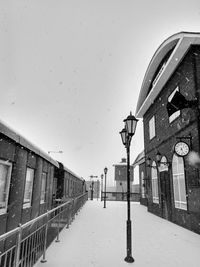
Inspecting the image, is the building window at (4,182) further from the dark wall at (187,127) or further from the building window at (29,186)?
the dark wall at (187,127)

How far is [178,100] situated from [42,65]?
19.7 m

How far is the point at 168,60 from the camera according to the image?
923 centimetres

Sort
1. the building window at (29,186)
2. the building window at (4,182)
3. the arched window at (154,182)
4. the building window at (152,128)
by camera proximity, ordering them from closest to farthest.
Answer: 1. the building window at (4,182)
2. the building window at (29,186)
3. the arched window at (154,182)
4. the building window at (152,128)

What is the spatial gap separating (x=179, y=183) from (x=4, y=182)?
7.58 metres

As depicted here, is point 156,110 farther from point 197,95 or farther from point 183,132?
point 197,95

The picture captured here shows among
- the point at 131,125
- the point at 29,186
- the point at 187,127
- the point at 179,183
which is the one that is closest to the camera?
the point at 131,125

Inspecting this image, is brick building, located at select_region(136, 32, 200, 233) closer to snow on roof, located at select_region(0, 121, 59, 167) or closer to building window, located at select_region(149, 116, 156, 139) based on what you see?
building window, located at select_region(149, 116, 156, 139)

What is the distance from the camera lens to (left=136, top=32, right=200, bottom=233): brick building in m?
7.71

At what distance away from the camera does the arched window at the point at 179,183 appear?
8688 millimetres

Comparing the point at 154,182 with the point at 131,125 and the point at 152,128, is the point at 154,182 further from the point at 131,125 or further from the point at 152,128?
the point at 131,125

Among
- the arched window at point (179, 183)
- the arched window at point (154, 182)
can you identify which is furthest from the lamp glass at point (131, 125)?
the arched window at point (154, 182)

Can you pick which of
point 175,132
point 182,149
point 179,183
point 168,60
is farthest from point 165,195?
point 168,60

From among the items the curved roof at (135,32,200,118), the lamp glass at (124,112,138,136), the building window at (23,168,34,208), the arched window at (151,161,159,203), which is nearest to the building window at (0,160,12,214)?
the building window at (23,168,34,208)

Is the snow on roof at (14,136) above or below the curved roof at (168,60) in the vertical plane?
below
